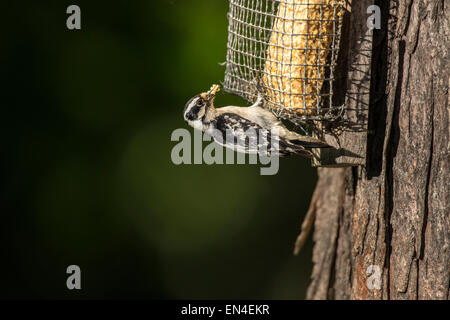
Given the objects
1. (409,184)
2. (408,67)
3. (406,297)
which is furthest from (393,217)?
(408,67)

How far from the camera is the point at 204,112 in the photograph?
4.06 meters

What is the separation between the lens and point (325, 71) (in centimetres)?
338

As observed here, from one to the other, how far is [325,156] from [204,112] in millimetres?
957

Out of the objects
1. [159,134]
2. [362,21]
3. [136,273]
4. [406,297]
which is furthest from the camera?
[136,273]

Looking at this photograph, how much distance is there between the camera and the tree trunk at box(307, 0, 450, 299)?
125 inches

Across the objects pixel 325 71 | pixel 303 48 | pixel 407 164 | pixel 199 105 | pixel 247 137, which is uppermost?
pixel 303 48

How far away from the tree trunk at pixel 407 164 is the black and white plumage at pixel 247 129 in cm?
38

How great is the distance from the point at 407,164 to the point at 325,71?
26.2 inches

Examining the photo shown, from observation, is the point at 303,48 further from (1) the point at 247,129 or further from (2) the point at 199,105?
(2) the point at 199,105

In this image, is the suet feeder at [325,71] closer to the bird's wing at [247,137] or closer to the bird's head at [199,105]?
the bird's wing at [247,137]

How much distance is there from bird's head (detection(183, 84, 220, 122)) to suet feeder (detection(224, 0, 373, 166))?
574 millimetres

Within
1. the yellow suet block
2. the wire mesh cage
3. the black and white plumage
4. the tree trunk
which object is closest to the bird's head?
the black and white plumage

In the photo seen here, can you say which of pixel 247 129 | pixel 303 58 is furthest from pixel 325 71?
pixel 247 129

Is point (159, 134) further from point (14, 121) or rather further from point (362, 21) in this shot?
point (362, 21)
